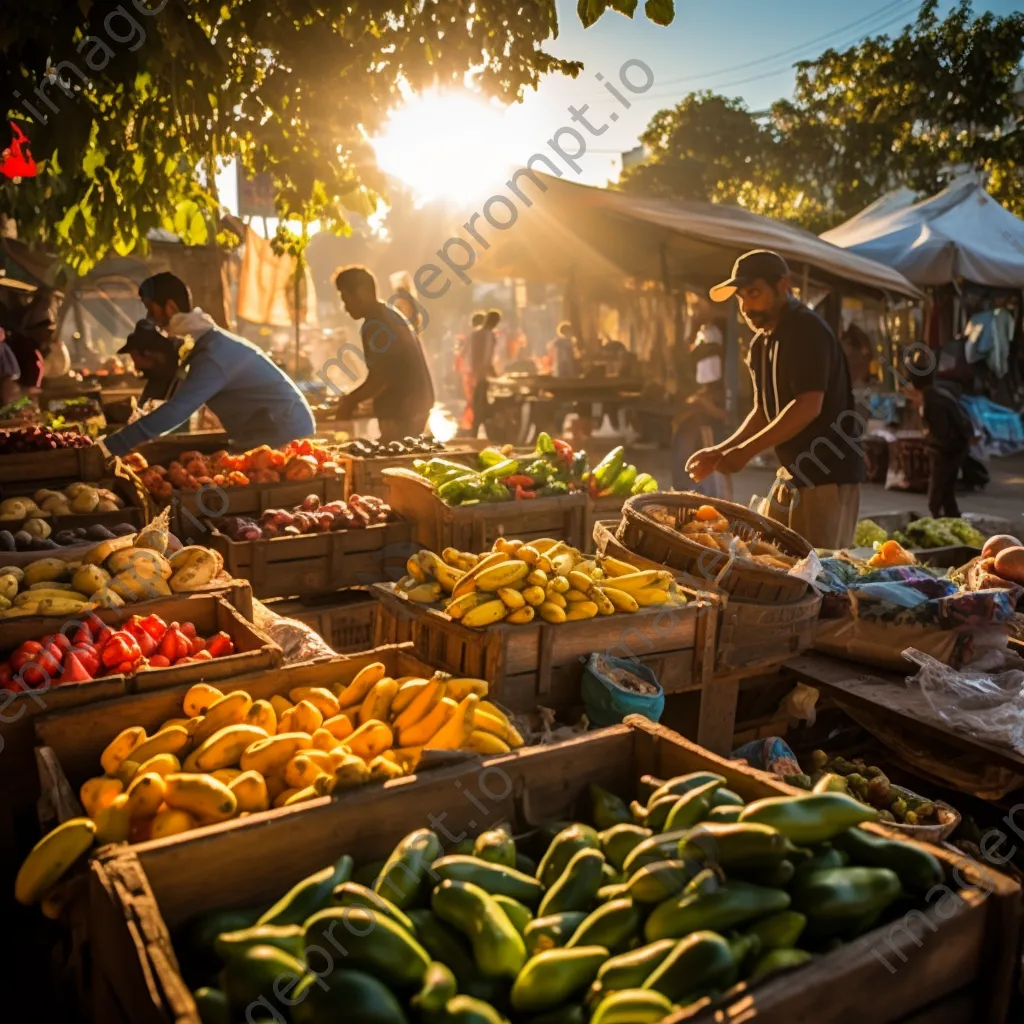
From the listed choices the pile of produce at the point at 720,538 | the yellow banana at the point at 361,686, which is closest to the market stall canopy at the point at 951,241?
the pile of produce at the point at 720,538

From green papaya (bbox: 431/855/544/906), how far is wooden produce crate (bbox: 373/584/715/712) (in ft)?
4.77

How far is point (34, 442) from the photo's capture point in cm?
579

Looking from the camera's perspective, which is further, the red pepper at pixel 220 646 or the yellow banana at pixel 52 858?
the red pepper at pixel 220 646

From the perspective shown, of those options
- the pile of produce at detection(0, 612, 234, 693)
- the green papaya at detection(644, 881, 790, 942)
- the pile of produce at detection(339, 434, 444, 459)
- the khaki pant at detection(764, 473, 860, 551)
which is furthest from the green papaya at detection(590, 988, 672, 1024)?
the pile of produce at detection(339, 434, 444, 459)

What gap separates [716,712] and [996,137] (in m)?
20.8

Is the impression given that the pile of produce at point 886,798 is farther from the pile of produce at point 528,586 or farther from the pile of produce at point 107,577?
the pile of produce at point 107,577

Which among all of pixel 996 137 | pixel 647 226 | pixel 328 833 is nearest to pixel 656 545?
pixel 328 833

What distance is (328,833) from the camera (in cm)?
208

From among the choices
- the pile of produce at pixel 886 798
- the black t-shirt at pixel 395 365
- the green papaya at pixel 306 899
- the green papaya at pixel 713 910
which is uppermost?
the black t-shirt at pixel 395 365

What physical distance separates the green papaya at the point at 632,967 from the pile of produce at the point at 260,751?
76 cm

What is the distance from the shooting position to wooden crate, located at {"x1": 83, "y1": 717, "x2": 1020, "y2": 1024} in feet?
5.30

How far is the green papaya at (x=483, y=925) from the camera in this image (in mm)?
1702

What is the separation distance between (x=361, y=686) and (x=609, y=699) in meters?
0.99

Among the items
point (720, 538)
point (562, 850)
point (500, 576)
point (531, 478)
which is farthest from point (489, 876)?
point (531, 478)
